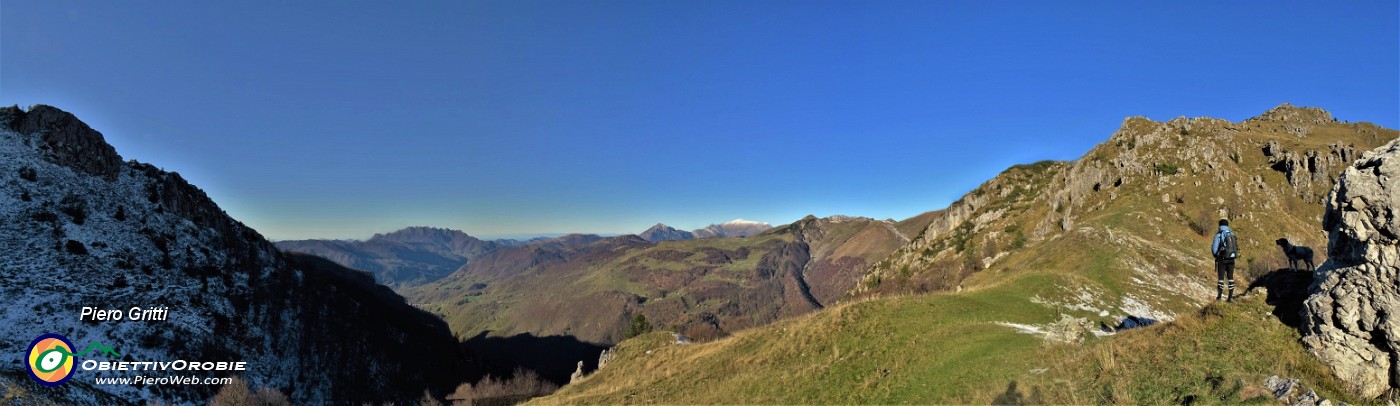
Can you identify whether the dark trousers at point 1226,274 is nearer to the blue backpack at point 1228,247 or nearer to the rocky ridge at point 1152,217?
the blue backpack at point 1228,247

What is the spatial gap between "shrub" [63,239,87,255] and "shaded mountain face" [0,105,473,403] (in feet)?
0.44

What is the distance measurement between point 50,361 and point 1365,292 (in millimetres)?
62230

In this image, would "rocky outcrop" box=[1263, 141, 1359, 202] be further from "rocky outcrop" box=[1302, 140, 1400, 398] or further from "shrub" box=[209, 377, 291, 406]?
"shrub" box=[209, 377, 291, 406]

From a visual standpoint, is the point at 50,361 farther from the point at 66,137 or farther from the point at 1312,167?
the point at 1312,167

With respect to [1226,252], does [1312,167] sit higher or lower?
higher

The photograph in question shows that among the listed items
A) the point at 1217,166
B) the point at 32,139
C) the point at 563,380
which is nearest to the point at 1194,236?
the point at 1217,166

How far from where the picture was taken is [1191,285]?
34062 millimetres

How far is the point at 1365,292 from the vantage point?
980cm

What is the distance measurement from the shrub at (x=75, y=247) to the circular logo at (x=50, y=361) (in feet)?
145

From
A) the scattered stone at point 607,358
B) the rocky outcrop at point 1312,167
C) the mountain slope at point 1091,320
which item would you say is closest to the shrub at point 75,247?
the scattered stone at point 607,358

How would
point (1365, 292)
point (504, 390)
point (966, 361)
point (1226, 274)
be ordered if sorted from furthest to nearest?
point (504, 390) < point (1226, 274) < point (966, 361) < point (1365, 292)

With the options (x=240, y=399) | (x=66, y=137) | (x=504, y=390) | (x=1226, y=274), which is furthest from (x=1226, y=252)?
(x=66, y=137)

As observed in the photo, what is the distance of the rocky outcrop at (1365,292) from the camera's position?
361 inches

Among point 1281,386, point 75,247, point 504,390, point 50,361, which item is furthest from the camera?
point 504,390
